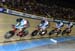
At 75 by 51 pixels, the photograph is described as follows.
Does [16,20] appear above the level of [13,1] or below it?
below

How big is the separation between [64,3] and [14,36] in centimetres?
865

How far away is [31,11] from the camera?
13.7 m

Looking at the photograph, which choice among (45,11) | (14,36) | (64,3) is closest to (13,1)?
(14,36)

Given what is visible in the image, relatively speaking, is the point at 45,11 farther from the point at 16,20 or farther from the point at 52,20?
the point at 16,20

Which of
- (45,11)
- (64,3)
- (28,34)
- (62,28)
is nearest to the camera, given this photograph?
(28,34)

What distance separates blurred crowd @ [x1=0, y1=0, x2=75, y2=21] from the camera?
1214 centimetres

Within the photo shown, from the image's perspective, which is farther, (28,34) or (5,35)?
(28,34)

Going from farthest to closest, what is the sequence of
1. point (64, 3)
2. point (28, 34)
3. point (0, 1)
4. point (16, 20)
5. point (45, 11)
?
point (64, 3)
point (45, 11)
point (28, 34)
point (16, 20)
point (0, 1)

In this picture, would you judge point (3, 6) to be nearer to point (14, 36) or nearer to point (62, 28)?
point (14, 36)

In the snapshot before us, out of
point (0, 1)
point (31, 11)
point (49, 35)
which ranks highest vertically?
point (0, 1)

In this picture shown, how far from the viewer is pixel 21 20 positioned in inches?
484

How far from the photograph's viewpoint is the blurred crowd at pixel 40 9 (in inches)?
478

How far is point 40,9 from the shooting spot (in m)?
14.9

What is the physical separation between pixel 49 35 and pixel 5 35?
5.17m
